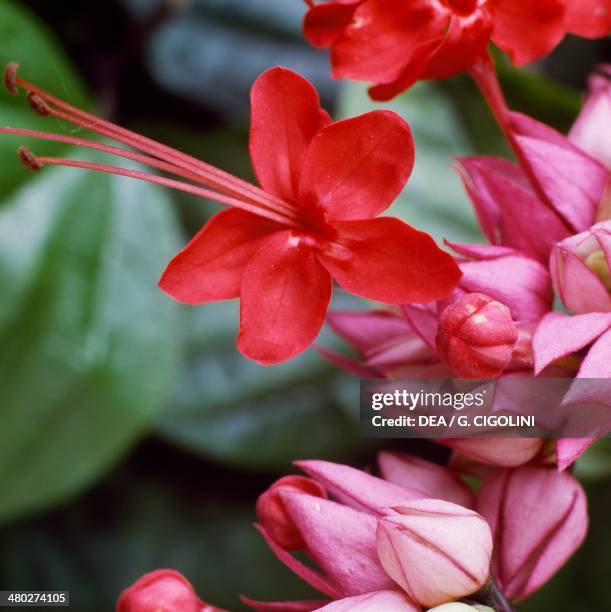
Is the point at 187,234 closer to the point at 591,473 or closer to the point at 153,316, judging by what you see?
the point at 153,316

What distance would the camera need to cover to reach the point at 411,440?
100 centimetres

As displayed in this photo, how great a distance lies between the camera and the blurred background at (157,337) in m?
0.91

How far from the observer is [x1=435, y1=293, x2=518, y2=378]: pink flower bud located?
A: 47 cm

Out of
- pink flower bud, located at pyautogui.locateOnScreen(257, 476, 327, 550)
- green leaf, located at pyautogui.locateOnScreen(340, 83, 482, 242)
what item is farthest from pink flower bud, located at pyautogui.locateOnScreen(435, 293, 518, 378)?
green leaf, located at pyautogui.locateOnScreen(340, 83, 482, 242)

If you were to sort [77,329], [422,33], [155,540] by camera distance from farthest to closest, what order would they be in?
[155,540] < [77,329] < [422,33]

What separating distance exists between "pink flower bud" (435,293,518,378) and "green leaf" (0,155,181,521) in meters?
0.49

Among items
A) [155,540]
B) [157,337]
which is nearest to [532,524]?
[157,337]

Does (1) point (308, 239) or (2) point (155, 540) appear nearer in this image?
(1) point (308, 239)

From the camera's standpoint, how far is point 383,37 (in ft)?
1.83

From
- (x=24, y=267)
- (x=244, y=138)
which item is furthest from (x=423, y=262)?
(x=244, y=138)

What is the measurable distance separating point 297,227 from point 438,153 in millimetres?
497

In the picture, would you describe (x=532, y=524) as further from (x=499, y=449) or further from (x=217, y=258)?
(x=217, y=258)

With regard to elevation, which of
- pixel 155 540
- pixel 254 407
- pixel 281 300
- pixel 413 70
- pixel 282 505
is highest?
pixel 413 70

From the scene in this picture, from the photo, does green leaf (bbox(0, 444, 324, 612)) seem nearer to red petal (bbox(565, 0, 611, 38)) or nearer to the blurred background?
the blurred background
